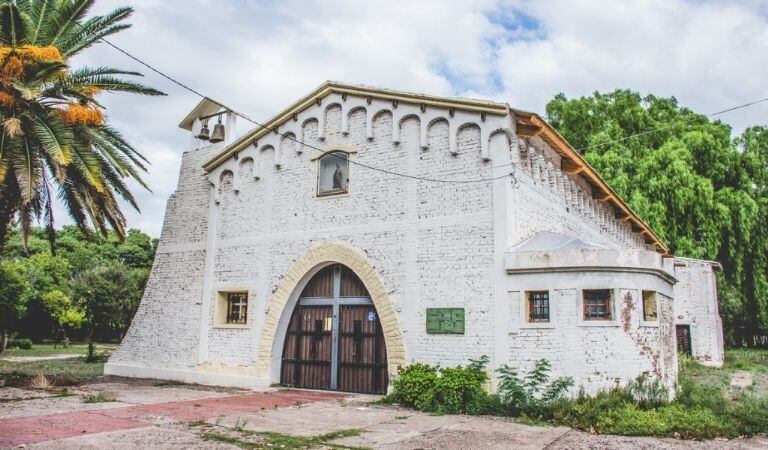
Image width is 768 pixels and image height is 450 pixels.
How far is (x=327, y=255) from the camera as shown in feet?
42.5

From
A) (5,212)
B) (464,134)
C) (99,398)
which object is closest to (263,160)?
(464,134)

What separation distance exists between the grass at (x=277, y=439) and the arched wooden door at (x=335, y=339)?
441cm

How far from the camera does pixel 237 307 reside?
1450 centimetres

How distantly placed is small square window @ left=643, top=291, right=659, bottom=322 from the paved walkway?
20.4ft

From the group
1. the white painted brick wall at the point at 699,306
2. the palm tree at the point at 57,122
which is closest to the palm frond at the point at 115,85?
the palm tree at the point at 57,122

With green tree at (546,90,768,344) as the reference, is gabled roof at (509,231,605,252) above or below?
below

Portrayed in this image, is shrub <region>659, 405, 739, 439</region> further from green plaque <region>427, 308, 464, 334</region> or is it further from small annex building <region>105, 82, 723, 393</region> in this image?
green plaque <region>427, 308, 464, 334</region>

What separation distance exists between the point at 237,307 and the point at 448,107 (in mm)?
7200

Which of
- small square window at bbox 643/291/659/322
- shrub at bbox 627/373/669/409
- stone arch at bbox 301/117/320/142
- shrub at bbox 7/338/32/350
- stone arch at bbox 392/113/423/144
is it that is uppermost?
stone arch at bbox 301/117/320/142

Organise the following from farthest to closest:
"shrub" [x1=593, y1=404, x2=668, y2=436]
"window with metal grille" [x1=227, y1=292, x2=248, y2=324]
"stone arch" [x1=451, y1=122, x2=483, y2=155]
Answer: "window with metal grille" [x1=227, y1=292, x2=248, y2=324]
"stone arch" [x1=451, y1=122, x2=483, y2=155]
"shrub" [x1=593, y1=404, x2=668, y2=436]

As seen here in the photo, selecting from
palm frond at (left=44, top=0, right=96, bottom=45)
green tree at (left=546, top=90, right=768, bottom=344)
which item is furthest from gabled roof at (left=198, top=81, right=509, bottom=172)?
green tree at (left=546, top=90, right=768, bottom=344)

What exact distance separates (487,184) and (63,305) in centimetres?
2787

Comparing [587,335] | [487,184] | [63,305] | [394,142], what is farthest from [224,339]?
[63,305]

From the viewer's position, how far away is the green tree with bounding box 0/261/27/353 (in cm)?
2534
